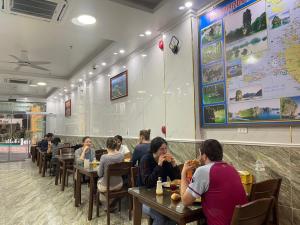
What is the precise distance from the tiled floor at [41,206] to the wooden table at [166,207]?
1417 mm

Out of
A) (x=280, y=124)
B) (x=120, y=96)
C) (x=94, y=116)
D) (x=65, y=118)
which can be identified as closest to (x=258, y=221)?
(x=280, y=124)

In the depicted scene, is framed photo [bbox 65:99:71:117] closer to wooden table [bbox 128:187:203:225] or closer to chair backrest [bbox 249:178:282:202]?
wooden table [bbox 128:187:203:225]

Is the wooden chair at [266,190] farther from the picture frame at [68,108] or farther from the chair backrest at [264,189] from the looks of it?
the picture frame at [68,108]

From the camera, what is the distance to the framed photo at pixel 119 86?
616 centimetres

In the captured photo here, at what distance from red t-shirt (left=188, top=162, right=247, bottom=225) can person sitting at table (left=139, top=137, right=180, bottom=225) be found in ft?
2.31

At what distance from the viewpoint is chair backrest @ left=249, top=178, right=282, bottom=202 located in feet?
7.03

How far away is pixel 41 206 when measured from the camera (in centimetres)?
464

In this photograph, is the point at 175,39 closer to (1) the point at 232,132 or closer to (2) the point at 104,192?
(1) the point at 232,132

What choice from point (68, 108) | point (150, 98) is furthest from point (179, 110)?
point (68, 108)

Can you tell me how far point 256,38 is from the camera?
3004mm

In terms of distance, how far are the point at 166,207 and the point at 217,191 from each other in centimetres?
45

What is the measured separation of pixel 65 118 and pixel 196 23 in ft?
30.2

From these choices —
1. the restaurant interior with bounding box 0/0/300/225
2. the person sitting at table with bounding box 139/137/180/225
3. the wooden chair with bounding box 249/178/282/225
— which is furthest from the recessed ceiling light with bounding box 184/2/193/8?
the wooden chair with bounding box 249/178/282/225

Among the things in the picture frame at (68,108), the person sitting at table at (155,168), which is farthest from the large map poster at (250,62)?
the picture frame at (68,108)
